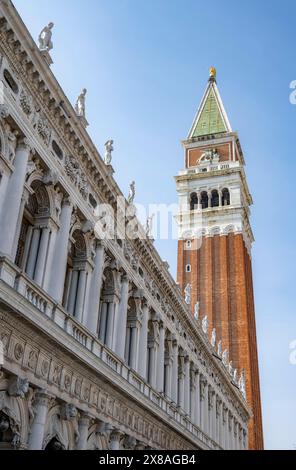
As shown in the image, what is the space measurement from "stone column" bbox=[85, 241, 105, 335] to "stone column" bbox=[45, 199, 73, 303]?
2198 mm

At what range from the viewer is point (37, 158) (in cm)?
1667

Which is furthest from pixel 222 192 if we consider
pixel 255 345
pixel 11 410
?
pixel 11 410

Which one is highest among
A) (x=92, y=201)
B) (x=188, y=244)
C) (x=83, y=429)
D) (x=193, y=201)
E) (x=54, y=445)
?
(x=193, y=201)

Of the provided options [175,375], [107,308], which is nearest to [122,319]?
[107,308]

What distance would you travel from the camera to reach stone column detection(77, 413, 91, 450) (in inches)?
647

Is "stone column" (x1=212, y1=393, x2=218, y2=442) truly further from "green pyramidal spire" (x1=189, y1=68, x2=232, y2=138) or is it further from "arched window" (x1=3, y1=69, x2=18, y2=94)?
"green pyramidal spire" (x1=189, y1=68, x2=232, y2=138)

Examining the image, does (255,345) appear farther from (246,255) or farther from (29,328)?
(29,328)

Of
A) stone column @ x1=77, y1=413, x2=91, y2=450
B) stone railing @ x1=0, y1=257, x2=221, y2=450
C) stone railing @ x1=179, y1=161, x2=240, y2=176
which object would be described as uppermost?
stone railing @ x1=179, y1=161, x2=240, y2=176

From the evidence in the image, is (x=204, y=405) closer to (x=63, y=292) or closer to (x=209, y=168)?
(x=63, y=292)

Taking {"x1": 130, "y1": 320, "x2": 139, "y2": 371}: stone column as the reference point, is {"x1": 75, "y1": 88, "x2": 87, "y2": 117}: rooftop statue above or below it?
above

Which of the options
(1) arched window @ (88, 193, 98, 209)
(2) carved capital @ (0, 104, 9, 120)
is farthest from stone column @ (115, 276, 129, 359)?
(2) carved capital @ (0, 104, 9, 120)

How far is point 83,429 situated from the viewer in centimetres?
1661

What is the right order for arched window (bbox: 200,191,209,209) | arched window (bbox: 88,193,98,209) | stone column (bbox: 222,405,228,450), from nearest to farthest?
1. arched window (bbox: 88,193,98,209)
2. stone column (bbox: 222,405,228,450)
3. arched window (bbox: 200,191,209,209)

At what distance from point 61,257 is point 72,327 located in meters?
2.25
